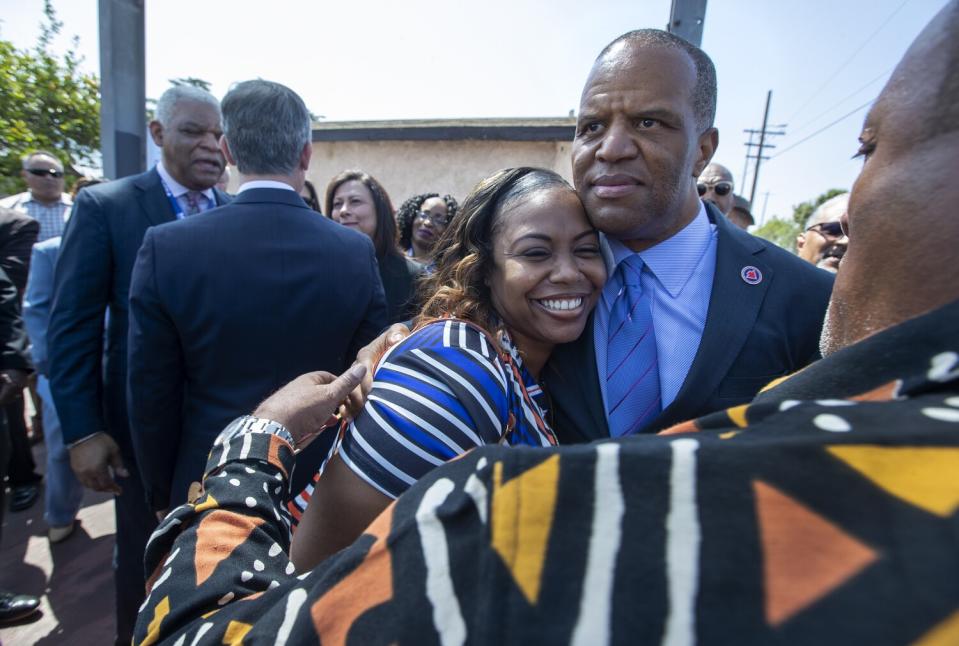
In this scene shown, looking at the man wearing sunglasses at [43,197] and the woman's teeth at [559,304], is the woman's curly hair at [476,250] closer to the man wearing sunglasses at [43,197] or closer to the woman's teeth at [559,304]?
the woman's teeth at [559,304]

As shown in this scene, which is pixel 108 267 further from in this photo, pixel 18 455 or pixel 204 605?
pixel 18 455

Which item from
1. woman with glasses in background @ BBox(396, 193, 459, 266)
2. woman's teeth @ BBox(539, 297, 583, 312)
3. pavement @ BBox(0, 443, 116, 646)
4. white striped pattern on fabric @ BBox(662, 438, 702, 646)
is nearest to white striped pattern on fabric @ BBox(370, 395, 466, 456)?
woman's teeth @ BBox(539, 297, 583, 312)

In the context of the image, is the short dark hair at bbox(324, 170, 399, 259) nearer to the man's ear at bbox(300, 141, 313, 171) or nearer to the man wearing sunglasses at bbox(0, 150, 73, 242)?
the man's ear at bbox(300, 141, 313, 171)

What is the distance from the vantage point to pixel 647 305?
176 cm

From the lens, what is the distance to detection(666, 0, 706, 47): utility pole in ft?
7.68

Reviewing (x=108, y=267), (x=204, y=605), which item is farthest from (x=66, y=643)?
(x=204, y=605)

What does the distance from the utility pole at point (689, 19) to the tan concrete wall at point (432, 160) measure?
6071 millimetres

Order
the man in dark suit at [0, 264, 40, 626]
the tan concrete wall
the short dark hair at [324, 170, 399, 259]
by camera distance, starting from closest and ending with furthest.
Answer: the man in dark suit at [0, 264, 40, 626], the short dark hair at [324, 170, 399, 259], the tan concrete wall

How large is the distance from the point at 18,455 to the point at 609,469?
5481 mm

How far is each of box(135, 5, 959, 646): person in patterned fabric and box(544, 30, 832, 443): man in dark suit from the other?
88 centimetres

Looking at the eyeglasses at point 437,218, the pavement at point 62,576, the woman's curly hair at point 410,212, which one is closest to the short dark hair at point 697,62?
the eyeglasses at point 437,218

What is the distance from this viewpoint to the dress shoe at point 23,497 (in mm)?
4141

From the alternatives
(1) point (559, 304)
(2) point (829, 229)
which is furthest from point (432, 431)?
(2) point (829, 229)

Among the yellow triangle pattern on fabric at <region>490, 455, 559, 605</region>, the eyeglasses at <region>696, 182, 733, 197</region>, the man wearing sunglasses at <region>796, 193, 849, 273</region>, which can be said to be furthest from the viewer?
the eyeglasses at <region>696, 182, 733, 197</region>
